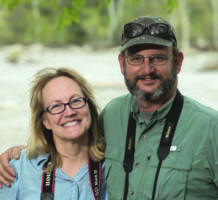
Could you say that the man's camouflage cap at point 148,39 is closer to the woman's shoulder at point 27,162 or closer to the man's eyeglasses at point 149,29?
the man's eyeglasses at point 149,29

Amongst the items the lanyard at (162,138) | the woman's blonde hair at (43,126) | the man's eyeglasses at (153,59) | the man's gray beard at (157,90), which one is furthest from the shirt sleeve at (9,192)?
the man's eyeglasses at (153,59)

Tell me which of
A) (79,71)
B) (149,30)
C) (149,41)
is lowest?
(149,41)

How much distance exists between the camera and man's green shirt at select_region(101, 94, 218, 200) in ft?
8.45

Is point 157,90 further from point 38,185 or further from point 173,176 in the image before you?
point 38,185

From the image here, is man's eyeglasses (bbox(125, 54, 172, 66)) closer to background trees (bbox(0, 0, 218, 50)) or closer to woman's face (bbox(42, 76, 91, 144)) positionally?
woman's face (bbox(42, 76, 91, 144))

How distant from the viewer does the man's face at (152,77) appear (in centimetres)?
278

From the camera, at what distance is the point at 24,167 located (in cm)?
298

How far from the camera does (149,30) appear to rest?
2854mm

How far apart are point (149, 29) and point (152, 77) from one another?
1.36 ft

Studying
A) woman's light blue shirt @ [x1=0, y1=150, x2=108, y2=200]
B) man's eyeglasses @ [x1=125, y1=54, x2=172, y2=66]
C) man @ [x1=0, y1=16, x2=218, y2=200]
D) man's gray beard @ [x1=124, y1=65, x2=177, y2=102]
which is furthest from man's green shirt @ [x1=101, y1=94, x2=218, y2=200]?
man's eyeglasses @ [x1=125, y1=54, x2=172, y2=66]

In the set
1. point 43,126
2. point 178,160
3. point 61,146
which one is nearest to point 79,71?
point 43,126

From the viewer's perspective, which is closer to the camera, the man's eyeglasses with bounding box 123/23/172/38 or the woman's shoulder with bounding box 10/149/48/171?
the man's eyeglasses with bounding box 123/23/172/38

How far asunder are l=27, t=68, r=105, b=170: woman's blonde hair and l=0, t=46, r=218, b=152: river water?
272 cm

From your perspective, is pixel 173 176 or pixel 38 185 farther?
pixel 38 185
